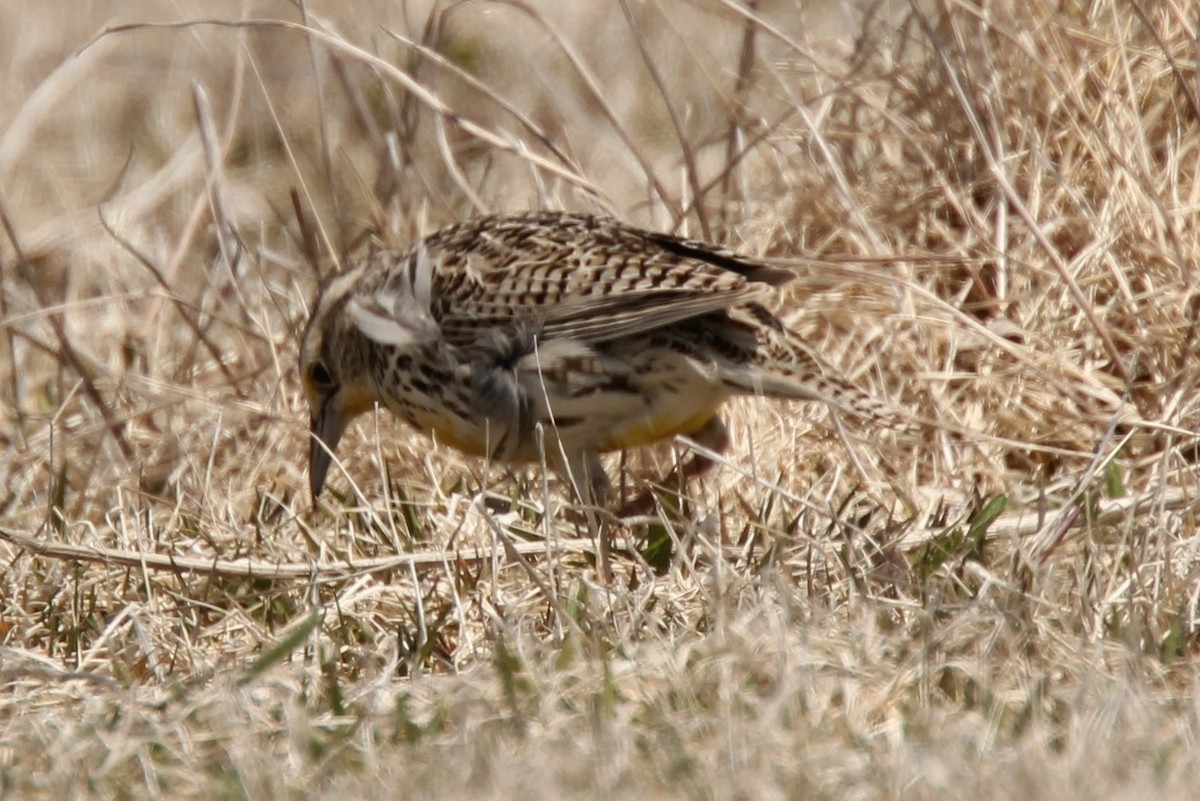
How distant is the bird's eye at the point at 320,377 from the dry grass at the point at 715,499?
0.15m

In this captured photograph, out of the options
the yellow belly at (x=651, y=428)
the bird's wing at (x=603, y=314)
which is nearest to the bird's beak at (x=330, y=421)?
the bird's wing at (x=603, y=314)

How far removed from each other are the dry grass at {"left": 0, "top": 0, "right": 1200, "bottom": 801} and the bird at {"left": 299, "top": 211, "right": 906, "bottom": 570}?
17 centimetres

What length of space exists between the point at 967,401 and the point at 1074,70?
1063 millimetres

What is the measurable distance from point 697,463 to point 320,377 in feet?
3.61

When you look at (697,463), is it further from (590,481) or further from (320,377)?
(320,377)

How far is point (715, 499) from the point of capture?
15.9ft

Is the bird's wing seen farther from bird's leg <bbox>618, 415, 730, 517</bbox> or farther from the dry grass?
bird's leg <bbox>618, 415, 730, 517</bbox>

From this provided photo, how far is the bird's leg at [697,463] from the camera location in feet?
16.0

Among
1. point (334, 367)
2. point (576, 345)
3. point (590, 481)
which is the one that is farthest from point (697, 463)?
point (334, 367)

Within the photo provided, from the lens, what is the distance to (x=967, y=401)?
16.8 feet

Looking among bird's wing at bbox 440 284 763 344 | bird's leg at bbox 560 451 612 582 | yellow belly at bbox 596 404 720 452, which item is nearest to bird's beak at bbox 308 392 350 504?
bird's wing at bbox 440 284 763 344

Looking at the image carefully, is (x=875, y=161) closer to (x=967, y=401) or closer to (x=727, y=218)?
(x=727, y=218)

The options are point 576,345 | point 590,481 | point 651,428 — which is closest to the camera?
point 576,345

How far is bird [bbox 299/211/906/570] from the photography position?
4422mm
